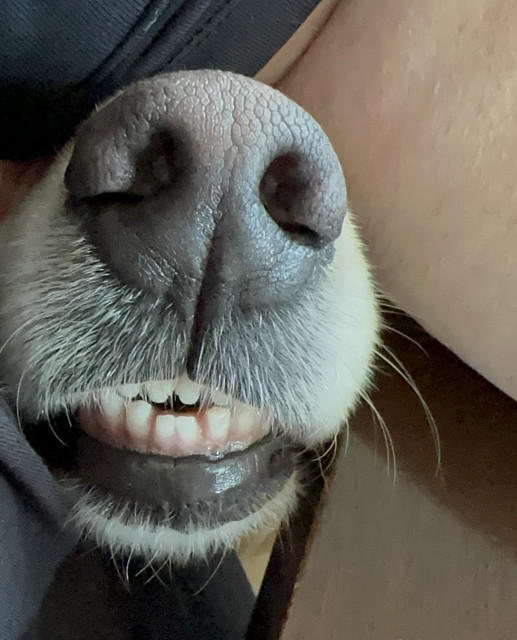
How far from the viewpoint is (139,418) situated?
0.72 meters

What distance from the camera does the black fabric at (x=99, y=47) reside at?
0.73m

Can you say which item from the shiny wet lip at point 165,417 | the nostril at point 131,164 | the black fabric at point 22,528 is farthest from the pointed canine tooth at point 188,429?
the nostril at point 131,164

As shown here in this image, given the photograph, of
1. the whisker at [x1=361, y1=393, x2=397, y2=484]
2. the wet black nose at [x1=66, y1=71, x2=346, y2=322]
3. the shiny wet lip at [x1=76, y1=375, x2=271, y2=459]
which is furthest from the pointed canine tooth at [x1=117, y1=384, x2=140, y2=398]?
the whisker at [x1=361, y1=393, x2=397, y2=484]

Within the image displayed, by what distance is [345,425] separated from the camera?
0.82m

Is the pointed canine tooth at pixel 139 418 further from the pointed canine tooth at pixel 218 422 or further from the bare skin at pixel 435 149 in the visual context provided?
the bare skin at pixel 435 149

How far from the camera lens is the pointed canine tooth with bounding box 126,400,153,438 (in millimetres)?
714

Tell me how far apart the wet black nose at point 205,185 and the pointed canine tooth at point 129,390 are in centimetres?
12

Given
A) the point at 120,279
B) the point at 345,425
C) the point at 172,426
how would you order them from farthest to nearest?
the point at 345,425, the point at 172,426, the point at 120,279

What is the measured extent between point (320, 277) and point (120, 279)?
191mm

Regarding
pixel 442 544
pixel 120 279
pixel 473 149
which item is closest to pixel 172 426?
pixel 120 279

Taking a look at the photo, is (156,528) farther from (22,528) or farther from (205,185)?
(205,185)

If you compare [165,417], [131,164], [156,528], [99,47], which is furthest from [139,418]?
[99,47]

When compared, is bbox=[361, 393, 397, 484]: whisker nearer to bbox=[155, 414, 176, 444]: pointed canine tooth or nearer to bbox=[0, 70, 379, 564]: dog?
bbox=[0, 70, 379, 564]: dog

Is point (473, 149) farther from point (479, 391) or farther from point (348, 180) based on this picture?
point (479, 391)
